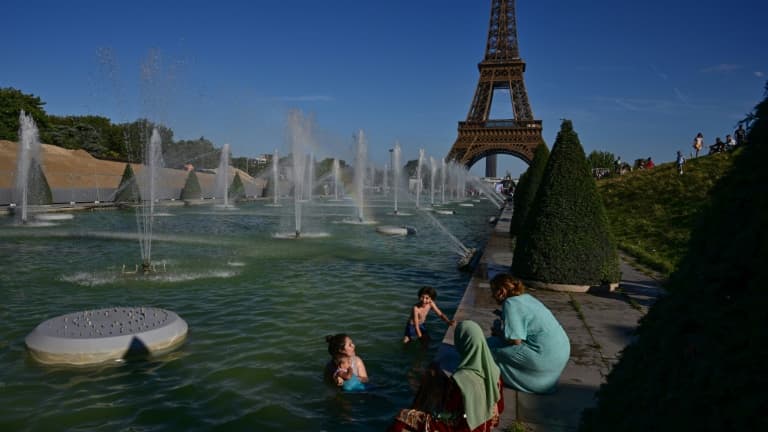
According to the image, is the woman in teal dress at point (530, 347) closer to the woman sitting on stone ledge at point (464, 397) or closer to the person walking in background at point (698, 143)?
the woman sitting on stone ledge at point (464, 397)

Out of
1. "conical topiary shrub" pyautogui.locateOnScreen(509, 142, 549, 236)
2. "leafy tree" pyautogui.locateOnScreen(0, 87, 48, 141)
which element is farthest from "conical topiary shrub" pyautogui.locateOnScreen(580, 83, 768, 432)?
"leafy tree" pyautogui.locateOnScreen(0, 87, 48, 141)

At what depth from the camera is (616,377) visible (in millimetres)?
2266

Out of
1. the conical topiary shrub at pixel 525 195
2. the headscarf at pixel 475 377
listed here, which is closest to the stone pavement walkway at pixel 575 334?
the headscarf at pixel 475 377

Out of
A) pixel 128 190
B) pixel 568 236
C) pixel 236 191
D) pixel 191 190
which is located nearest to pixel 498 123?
pixel 236 191

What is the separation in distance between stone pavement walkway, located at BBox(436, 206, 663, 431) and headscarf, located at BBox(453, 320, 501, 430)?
0.28m

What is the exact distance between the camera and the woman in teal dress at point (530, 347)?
4383 millimetres

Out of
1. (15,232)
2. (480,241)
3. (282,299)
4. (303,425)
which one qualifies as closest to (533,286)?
(282,299)

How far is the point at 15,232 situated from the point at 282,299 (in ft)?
49.2

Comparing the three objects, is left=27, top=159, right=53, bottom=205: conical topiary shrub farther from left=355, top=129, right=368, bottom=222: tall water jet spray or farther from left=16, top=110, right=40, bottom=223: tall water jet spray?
left=355, top=129, right=368, bottom=222: tall water jet spray

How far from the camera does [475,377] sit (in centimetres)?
352

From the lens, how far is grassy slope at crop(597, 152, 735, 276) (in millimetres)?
15453

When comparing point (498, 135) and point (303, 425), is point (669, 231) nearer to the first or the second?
point (303, 425)

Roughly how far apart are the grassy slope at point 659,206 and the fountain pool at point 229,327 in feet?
20.6

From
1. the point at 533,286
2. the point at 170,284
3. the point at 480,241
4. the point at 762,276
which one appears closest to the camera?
the point at 762,276
